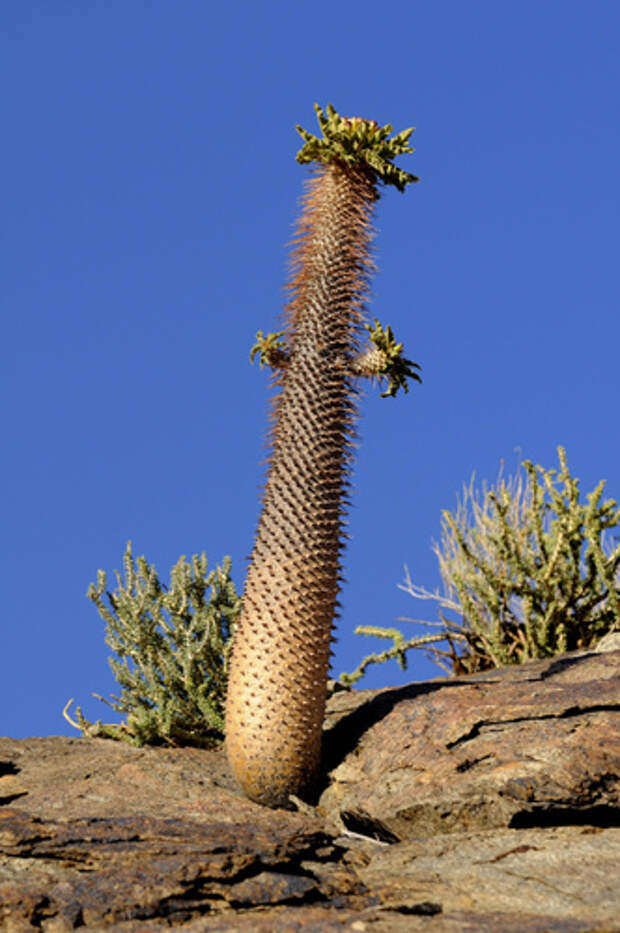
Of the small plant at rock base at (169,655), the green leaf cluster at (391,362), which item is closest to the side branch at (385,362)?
the green leaf cluster at (391,362)

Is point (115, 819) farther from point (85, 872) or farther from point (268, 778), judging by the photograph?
point (268, 778)

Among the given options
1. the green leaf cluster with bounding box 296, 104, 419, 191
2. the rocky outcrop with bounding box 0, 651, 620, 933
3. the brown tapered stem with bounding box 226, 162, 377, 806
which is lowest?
the rocky outcrop with bounding box 0, 651, 620, 933

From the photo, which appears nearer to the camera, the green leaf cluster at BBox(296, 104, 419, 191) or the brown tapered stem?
the brown tapered stem

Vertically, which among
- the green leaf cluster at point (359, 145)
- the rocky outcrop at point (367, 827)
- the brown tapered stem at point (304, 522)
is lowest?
the rocky outcrop at point (367, 827)

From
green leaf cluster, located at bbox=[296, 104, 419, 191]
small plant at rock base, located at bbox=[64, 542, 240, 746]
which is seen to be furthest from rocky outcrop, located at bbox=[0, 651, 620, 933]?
green leaf cluster, located at bbox=[296, 104, 419, 191]

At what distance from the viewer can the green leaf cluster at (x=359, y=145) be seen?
6.91 metres

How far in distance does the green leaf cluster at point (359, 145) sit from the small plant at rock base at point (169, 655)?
329 cm

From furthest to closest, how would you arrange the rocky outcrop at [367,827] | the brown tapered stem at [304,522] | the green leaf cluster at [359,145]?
the green leaf cluster at [359,145], the brown tapered stem at [304,522], the rocky outcrop at [367,827]

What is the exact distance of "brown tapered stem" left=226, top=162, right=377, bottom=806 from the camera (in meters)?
6.12

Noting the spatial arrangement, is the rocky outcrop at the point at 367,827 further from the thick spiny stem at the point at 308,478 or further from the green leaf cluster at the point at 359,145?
the green leaf cluster at the point at 359,145

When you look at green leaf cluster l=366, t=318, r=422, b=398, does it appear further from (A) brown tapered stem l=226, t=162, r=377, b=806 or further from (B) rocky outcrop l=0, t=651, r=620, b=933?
(B) rocky outcrop l=0, t=651, r=620, b=933

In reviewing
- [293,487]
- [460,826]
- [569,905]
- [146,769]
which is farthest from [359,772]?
[569,905]

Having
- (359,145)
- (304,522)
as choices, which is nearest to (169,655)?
(304,522)

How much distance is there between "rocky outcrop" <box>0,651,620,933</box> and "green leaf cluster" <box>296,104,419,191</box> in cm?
364
